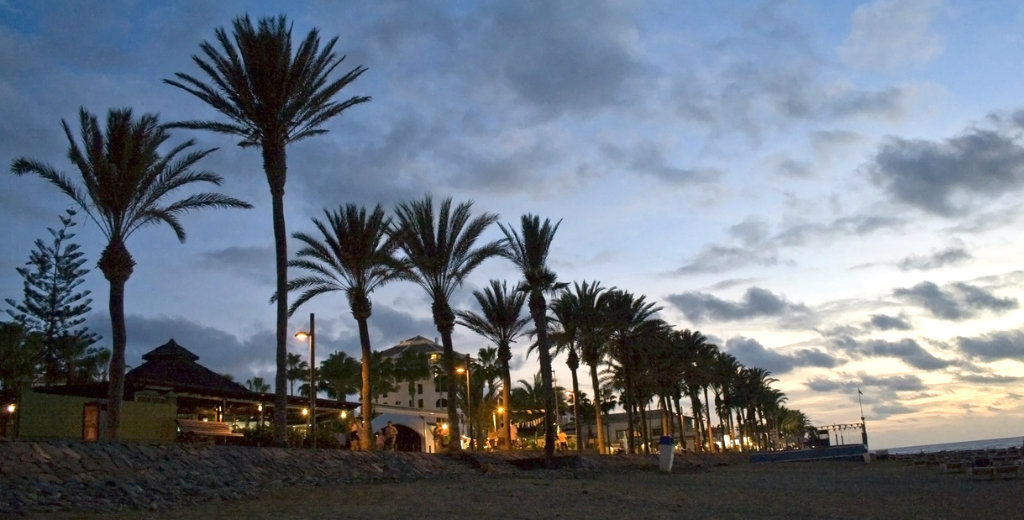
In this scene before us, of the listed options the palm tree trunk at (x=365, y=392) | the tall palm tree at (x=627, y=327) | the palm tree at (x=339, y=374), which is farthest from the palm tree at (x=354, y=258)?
the palm tree at (x=339, y=374)

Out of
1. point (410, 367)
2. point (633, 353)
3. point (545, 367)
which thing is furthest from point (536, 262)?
point (410, 367)

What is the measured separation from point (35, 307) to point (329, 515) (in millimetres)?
41140

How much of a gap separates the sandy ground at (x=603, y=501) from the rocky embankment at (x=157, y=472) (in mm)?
652

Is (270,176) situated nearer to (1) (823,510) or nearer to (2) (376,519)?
(2) (376,519)

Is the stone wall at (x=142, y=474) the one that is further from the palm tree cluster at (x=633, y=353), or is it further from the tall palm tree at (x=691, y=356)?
the tall palm tree at (x=691, y=356)

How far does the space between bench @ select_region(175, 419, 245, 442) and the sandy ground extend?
572cm

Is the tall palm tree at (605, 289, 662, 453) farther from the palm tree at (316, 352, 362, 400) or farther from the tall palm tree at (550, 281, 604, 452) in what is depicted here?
the palm tree at (316, 352, 362, 400)

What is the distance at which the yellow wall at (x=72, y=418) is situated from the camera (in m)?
20.8

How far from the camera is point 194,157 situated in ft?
72.9

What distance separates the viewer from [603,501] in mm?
17594

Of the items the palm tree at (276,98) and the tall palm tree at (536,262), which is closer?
the palm tree at (276,98)

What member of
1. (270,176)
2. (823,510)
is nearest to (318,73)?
(270,176)

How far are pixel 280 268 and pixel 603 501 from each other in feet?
37.0

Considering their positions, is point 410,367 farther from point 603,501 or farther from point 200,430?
point 603,501
